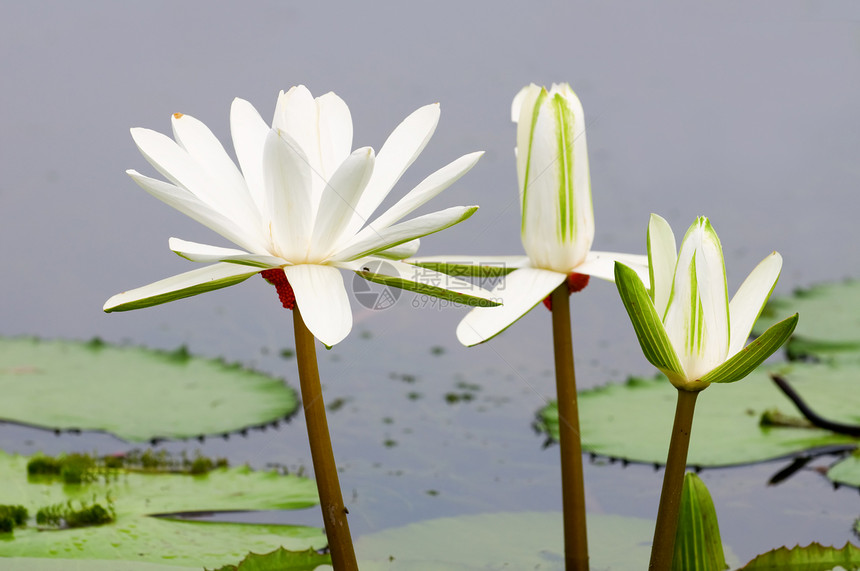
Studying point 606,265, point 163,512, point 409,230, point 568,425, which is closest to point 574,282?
point 606,265

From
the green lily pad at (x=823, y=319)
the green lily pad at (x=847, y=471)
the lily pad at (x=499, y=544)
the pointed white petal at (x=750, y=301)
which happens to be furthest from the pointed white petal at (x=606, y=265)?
the green lily pad at (x=823, y=319)

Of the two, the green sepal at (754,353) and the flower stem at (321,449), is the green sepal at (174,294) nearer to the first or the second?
the flower stem at (321,449)

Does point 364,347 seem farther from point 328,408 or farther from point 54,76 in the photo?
point 54,76

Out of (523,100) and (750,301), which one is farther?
(523,100)

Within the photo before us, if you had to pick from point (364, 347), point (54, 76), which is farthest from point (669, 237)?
point (54, 76)

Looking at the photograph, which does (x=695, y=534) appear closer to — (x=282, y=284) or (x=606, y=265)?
(x=606, y=265)

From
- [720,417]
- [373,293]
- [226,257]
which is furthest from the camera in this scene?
[720,417]

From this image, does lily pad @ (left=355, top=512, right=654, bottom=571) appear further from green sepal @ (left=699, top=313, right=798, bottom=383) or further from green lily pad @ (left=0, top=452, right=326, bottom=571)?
green sepal @ (left=699, top=313, right=798, bottom=383)
